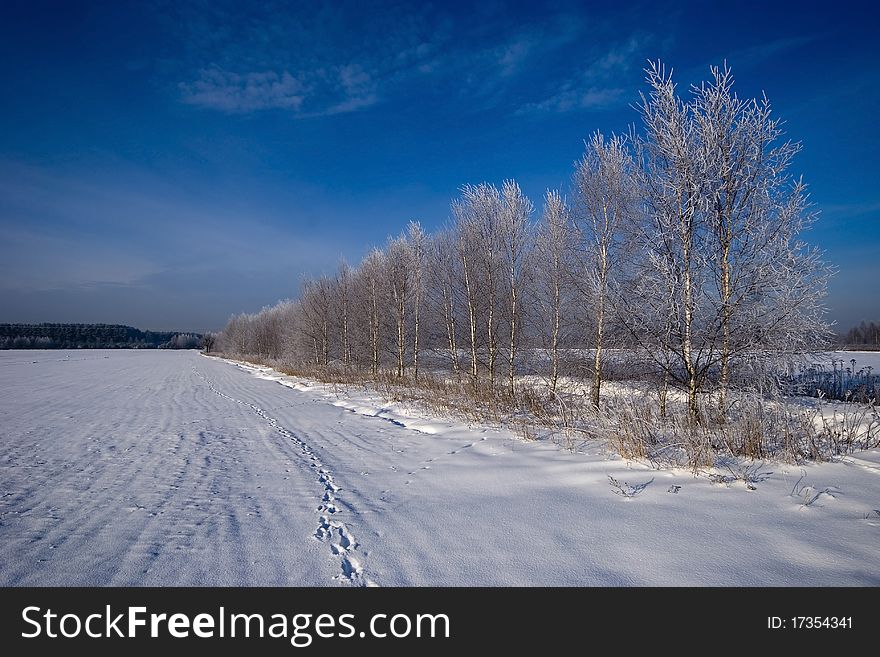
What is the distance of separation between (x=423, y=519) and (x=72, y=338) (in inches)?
8510

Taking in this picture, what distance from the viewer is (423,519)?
4512 mm

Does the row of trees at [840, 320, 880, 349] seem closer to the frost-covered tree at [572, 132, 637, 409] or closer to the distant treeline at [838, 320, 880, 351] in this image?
the distant treeline at [838, 320, 880, 351]

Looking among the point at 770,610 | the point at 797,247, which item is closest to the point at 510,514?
the point at 770,610

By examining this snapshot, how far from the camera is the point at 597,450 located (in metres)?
6.85

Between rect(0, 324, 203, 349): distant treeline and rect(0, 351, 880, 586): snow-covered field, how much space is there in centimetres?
17439

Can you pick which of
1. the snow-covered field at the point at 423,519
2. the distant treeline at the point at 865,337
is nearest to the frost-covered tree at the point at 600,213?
the snow-covered field at the point at 423,519

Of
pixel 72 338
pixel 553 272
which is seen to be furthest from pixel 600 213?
pixel 72 338

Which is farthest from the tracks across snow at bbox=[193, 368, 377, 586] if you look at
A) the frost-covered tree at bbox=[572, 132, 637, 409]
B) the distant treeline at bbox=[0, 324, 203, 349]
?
the distant treeline at bbox=[0, 324, 203, 349]

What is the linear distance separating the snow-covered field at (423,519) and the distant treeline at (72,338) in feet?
572

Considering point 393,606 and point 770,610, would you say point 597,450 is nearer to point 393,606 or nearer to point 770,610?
point 770,610

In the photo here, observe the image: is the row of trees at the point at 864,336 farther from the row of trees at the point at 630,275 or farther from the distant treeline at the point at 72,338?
the distant treeline at the point at 72,338

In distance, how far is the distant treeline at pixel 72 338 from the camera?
134637 mm

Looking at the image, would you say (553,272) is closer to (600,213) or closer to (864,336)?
(600,213)

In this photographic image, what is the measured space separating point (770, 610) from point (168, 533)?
202 inches
